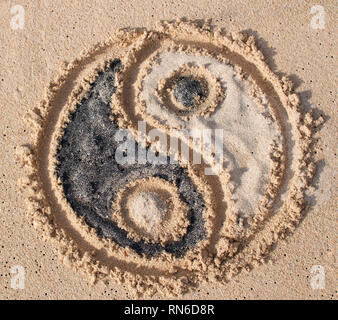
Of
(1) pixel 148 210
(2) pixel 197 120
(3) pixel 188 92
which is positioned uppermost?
(3) pixel 188 92

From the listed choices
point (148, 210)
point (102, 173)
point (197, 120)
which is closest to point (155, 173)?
point (148, 210)

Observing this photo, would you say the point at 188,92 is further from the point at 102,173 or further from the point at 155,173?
the point at 102,173

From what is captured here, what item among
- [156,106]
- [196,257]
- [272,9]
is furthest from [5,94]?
[272,9]

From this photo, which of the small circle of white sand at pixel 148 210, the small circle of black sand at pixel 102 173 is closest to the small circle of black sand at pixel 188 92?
the small circle of black sand at pixel 102 173

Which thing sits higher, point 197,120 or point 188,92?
point 188,92

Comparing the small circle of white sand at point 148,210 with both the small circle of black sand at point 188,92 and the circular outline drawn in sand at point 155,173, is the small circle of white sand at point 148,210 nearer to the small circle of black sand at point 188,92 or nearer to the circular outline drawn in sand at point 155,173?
the circular outline drawn in sand at point 155,173

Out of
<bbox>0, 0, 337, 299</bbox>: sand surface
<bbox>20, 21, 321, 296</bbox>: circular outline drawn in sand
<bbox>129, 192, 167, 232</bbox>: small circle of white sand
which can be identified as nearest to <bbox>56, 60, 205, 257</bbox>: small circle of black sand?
<bbox>20, 21, 321, 296</bbox>: circular outline drawn in sand

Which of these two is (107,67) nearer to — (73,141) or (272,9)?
(73,141)

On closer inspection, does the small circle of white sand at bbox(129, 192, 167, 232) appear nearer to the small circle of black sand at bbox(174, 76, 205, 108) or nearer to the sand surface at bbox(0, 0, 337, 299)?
the sand surface at bbox(0, 0, 337, 299)
